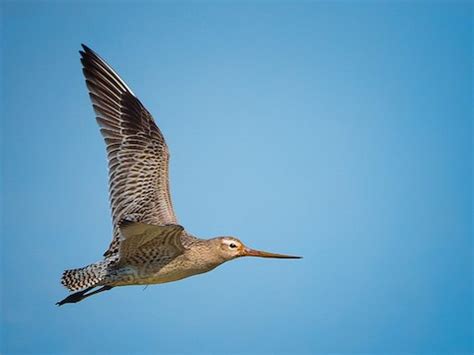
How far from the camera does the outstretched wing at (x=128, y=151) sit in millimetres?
7230

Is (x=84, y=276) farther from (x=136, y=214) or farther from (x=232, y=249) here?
(x=232, y=249)

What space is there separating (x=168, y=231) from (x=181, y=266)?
0.58 meters

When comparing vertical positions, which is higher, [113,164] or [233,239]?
[113,164]

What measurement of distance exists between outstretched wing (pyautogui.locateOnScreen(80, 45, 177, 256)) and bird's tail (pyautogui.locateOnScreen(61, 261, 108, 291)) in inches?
11.7

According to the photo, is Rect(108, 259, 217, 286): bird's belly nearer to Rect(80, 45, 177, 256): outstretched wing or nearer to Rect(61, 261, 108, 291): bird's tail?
Rect(61, 261, 108, 291): bird's tail

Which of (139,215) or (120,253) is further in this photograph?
(139,215)

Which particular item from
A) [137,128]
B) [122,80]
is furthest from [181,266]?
[122,80]

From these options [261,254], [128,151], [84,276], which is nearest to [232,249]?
[261,254]

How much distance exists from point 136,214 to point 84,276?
0.90 metres

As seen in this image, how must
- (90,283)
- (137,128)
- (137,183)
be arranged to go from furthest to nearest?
(137,128) < (137,183) < (90,283)

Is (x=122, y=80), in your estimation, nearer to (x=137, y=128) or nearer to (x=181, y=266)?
(x=137, y=128)

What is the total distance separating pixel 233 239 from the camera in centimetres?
668

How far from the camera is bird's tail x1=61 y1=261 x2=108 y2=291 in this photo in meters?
6.46

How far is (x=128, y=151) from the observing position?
7.73 meters
